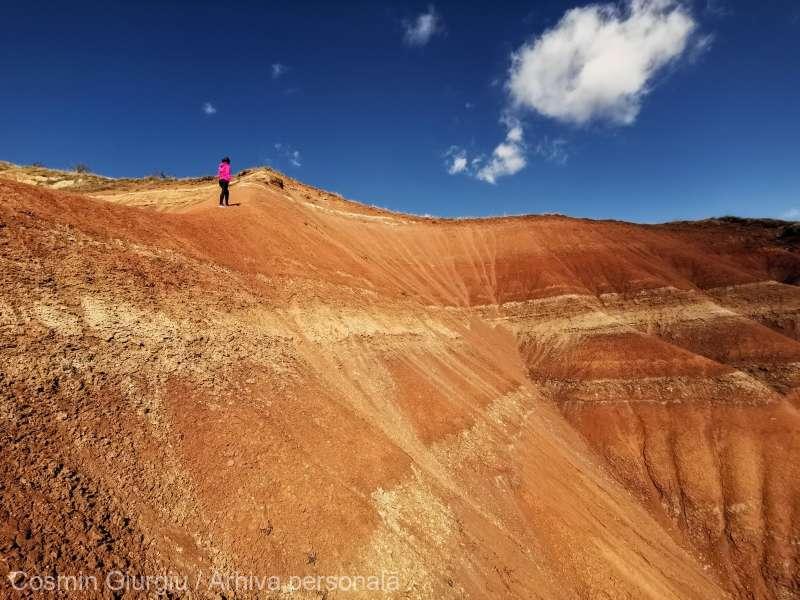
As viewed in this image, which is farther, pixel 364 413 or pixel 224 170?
pixel 224 170

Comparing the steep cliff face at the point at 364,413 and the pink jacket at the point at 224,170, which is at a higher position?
the pink jacket at the point at 224,170

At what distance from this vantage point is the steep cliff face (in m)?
5.93

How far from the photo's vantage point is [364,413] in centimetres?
1045

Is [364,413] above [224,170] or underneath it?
underneath

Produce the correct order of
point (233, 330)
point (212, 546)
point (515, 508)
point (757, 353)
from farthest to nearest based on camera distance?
point (757, 353)
point (515, 508)
point (233, 330)
point (212, 546)

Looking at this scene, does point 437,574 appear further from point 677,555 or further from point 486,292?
point 486,292

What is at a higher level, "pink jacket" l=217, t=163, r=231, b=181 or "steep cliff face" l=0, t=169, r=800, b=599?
"pink jacket" l=217, t=163, r=231, b=181

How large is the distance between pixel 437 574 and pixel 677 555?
10091mm

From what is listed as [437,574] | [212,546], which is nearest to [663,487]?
[437,574]

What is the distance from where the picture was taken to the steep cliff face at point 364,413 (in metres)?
5.93

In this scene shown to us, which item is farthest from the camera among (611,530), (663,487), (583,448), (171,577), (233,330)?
(583,448)

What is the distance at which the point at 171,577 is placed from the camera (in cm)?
511

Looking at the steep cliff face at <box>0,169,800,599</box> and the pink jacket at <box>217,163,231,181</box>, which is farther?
the pink jacket at <box>217,163,231,181</box>

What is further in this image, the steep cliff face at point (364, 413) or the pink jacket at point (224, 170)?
the pink jacket at point (224, 170)
